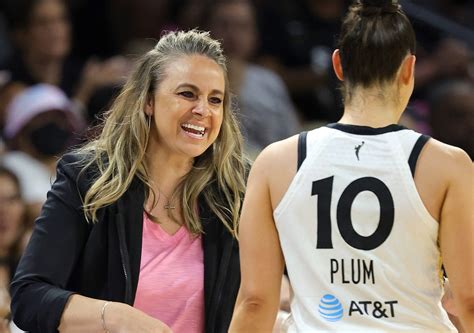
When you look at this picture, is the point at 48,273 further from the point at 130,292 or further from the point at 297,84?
the point at 297,84

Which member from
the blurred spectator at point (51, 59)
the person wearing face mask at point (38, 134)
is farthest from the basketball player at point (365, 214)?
the blurred spectator at point (51, 59)

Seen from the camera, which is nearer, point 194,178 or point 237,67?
point 194,178

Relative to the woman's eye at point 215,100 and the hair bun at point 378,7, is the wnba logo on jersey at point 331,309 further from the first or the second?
the woman's eye at point 215,100

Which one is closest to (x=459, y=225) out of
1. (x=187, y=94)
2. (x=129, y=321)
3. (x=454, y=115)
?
(x=129, y=321)

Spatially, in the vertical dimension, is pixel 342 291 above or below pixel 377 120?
below

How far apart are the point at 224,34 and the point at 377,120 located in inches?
154

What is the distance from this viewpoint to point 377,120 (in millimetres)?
2957

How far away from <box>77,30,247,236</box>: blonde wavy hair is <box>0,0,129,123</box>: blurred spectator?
9.40 feet

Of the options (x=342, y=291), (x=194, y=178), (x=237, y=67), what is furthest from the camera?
(x=237, y=67)

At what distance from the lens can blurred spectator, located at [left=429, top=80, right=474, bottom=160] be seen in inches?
262

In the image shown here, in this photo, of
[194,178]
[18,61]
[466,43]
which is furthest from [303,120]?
[194,178]

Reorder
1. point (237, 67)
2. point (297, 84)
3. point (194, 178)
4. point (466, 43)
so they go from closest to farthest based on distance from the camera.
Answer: point (194, 178) < point (237, 67) < point (297, 84) < point (466, 43)

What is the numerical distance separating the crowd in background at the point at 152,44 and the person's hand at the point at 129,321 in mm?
2166

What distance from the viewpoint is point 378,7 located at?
2992 millimetres
